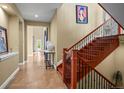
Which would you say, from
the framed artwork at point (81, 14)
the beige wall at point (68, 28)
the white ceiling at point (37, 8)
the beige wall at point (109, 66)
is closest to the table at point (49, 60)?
the beige wall at point (68, 28)

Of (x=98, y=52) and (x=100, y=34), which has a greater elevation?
(x=100, y=34)

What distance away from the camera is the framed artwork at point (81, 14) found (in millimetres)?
7777

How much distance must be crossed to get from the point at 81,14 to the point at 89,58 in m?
2.42

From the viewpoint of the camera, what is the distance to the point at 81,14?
25.7 feet

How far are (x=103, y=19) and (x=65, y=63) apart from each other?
367cm

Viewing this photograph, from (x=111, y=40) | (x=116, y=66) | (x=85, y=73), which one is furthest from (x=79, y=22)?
(x=85, y=73)

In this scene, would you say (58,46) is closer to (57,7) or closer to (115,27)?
(57,7)

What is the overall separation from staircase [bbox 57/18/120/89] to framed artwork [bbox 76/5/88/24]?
68cm

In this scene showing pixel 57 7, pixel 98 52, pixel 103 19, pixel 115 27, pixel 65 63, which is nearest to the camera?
pixel 65 63

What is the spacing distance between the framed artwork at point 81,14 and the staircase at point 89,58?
676 mm

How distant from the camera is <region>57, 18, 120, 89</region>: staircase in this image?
4543 mm

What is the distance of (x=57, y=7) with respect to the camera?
7297 millimetres

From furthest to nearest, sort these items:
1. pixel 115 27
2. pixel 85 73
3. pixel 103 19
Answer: pixel 103 19 < pixel 115 27 < pixel 85 73

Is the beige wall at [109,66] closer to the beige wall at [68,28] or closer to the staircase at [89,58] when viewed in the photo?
the staircase at [89,58]
